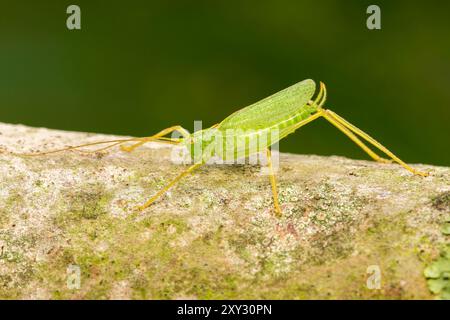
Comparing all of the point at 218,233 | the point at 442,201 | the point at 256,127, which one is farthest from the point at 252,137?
the point at 442,201

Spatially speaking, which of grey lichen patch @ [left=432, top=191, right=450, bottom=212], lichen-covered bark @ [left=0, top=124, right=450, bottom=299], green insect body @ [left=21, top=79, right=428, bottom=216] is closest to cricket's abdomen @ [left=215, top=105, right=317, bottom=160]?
green insect body @ [left=21, top=79, right=428, bottom=216]

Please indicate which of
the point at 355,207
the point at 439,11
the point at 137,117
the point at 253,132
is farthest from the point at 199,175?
the point at 439,11

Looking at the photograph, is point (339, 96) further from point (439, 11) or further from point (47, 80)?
point (47, 80)

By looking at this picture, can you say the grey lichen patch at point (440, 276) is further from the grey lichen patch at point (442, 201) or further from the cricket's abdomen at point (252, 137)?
the cricket's abdomen at point (252, 137)

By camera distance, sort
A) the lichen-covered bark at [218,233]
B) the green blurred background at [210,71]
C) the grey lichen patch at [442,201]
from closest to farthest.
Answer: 1. the lichen-covered bark at [218,233]
2. the grey lichen patch at [442,201]
3. the green blurred background at [210,71]

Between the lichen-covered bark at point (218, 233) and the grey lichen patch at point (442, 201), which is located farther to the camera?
the grey lichen patch at point (442, 201)

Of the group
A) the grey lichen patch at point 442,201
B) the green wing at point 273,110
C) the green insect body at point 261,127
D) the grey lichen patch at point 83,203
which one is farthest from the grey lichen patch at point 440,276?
the grey lichen patch at point 83,203
